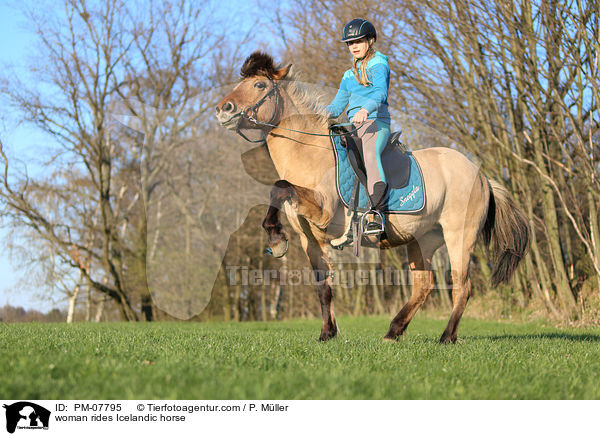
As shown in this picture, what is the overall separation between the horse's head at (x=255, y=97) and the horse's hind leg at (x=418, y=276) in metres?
2.33

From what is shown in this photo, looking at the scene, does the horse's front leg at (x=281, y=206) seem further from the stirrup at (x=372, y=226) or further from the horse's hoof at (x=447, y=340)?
the horse's hoof at (x=447, y=340)

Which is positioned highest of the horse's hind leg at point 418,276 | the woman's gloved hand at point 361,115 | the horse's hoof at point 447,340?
the woman's gloved hand at point 361,115

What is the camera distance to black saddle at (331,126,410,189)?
17.3 feet

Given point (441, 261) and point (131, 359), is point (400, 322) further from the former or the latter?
point (441, 261)

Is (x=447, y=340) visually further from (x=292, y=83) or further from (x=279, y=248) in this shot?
(x=292, y=83)

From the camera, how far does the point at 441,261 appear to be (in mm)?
14117

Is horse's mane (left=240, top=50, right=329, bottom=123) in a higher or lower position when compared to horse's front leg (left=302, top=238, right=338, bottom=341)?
higher

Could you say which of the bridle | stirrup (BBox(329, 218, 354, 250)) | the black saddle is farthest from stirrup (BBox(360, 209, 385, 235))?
the bridle

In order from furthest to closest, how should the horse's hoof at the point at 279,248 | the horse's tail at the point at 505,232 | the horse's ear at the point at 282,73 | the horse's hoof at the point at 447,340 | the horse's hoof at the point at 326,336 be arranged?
1. the horse's tail at the point at 505,232
2. the horse's hoof at the point at 447,340
3. the horse's hoof at the point at 326,336
4. the horse's ear at the point at 282,73
5. the horse's hoof at the point at 279,248

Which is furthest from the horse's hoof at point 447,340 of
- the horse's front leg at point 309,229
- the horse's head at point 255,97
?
the horse's head at point 255,97

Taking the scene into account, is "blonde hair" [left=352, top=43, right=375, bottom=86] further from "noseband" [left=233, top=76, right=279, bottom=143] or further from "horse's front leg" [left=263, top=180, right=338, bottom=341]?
"horse's front leg" [left=263, top=180, right=338, bottom=341]

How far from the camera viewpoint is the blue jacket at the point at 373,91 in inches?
203
